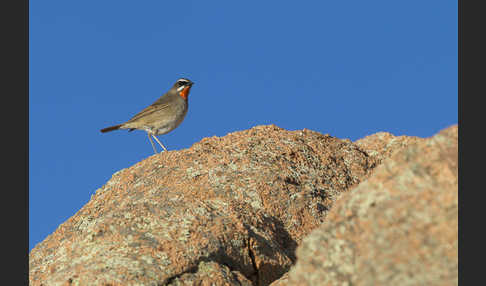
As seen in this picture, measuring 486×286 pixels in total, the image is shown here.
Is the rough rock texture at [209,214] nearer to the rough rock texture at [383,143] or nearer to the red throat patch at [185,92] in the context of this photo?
the rough rock texture at [383,143]

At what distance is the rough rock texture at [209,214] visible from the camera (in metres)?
6.08

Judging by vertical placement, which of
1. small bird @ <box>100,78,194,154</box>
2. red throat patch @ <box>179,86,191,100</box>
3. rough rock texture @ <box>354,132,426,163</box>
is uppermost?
red throat patch @ <box>179,86,191,100</box>

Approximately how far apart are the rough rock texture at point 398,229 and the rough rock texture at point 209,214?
2.38 m

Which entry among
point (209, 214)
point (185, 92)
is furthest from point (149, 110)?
point (209, 214)

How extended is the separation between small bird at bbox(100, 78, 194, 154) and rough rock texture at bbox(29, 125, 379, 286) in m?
4.99

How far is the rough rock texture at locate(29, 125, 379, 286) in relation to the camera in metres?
6.08

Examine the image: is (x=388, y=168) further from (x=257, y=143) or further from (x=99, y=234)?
(x=257, y=143)

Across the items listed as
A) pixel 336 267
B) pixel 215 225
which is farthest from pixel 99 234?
pixel 336 267

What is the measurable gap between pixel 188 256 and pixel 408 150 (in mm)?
2941

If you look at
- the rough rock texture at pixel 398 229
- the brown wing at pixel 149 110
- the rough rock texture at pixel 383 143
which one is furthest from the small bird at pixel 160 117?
the rough rock texture at pixel 398 229

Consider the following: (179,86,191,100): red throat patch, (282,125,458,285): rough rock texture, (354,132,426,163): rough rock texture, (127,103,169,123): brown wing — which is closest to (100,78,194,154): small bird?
(127,103,169,123): brown wing

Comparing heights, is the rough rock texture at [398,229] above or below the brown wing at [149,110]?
below

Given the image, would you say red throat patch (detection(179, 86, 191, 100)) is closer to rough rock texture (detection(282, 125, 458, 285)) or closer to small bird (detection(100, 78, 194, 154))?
small bird (detection(100, 78, 194, 154))

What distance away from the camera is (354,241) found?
12.3ft
